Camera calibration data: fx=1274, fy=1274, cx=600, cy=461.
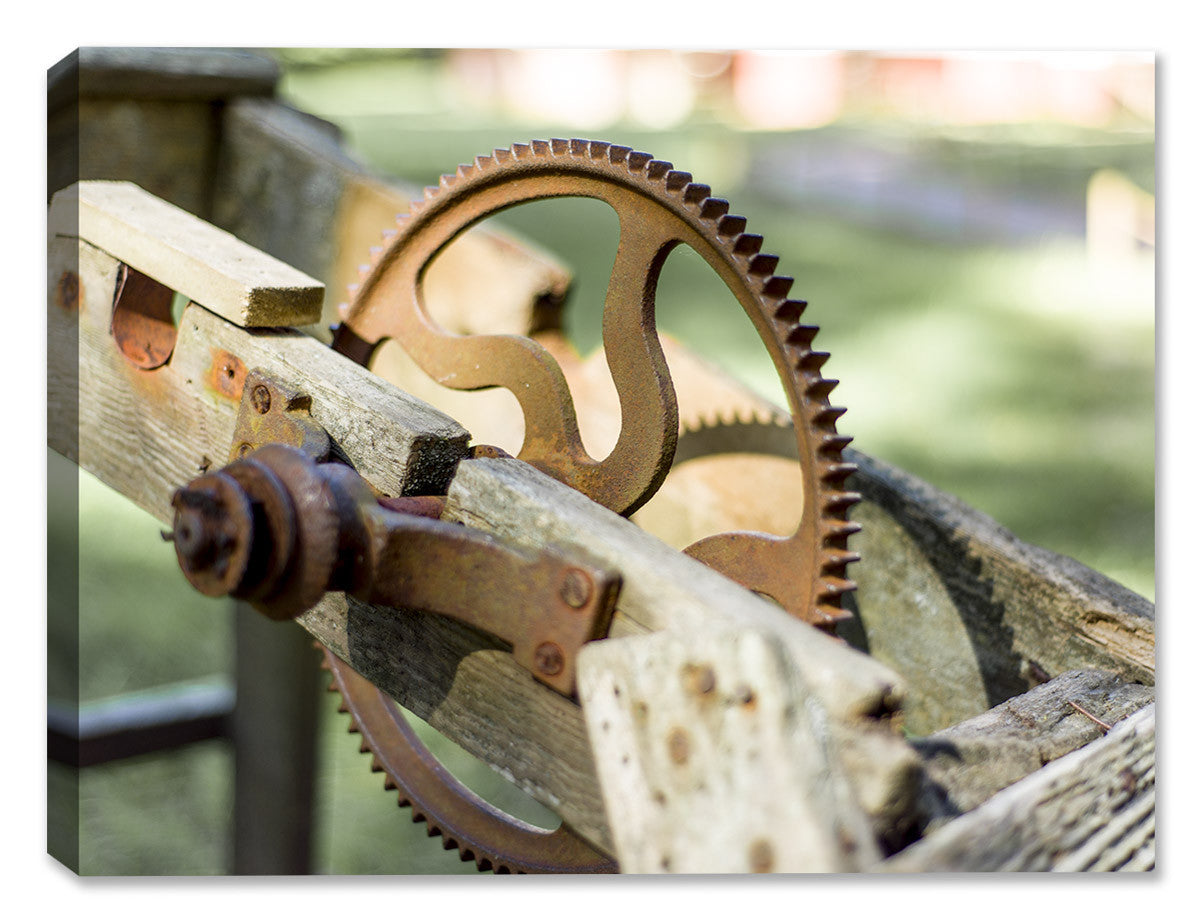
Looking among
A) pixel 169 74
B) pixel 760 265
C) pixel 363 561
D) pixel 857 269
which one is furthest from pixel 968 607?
pixel 857 269

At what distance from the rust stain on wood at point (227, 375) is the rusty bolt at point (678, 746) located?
1.66 ft

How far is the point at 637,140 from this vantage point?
2.40 m

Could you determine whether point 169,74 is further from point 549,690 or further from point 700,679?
point 700,679

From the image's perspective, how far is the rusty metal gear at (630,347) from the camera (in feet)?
2.93

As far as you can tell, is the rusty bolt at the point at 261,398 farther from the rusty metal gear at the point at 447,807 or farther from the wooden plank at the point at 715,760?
the wooden plank at the point at 715,760

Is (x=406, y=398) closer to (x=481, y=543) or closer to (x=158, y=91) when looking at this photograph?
(x=481, y=543)

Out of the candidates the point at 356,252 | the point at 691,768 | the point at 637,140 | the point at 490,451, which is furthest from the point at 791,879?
the point at 637,140

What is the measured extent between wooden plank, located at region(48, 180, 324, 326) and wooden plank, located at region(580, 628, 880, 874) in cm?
46

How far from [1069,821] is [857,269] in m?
5.11

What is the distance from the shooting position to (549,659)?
0.83m

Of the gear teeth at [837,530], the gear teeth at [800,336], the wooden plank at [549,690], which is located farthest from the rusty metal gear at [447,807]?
the gear teeth at [800,336]

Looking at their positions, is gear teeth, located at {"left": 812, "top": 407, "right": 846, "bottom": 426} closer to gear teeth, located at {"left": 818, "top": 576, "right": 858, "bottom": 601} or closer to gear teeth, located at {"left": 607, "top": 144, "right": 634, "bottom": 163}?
gear teeth, located at {"left": 818, "top": 576, "right": 858, "bottom": 601}

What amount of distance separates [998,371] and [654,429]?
4.23m

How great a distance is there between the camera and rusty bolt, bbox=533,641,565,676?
83 centimetres
